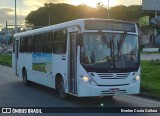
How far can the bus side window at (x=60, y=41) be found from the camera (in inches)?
619

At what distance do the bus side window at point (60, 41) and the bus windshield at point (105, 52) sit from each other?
1.60 metres

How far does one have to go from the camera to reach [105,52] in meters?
14.2

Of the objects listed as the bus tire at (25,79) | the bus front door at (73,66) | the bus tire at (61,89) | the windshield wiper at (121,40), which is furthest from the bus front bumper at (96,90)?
the bus tire at (25,79)

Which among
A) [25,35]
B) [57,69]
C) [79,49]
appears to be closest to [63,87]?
[57,69]

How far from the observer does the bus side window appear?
15.7 meters

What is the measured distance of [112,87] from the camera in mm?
13969

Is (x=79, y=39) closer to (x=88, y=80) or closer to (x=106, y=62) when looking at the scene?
(x=106, y=62)

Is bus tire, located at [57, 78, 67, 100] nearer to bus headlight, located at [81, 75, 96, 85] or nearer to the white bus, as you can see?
the white bus

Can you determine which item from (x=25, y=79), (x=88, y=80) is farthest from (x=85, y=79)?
(x=25, y=79)

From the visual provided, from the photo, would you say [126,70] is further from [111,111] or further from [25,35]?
[25,35]

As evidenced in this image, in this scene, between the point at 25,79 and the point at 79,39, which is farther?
the point at 25,79

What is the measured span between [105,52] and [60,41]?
8.27 feet

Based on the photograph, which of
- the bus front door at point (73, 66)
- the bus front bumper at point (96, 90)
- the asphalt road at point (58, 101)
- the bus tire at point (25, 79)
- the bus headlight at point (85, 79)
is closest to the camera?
the bus front bumper at point (96, 90)

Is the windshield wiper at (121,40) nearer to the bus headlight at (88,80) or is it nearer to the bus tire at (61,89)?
the bus headlight at (88,80)
